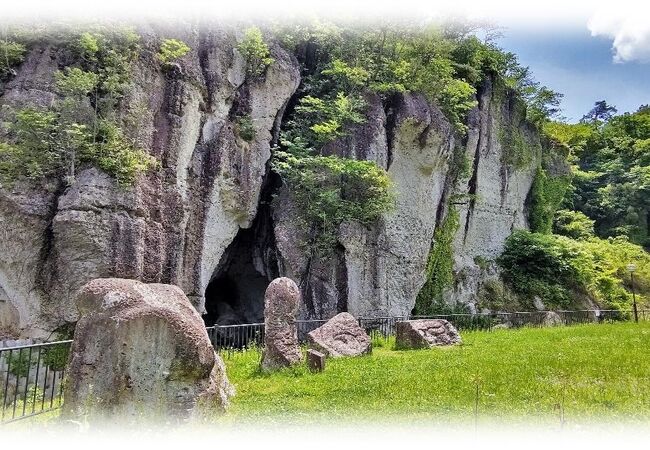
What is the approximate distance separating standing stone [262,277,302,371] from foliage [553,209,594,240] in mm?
Result: 29900

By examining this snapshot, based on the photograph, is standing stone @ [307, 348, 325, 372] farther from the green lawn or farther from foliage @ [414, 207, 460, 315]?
foliage @ [414, 207, 460, 315]

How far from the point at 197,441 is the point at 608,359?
795 centimetres

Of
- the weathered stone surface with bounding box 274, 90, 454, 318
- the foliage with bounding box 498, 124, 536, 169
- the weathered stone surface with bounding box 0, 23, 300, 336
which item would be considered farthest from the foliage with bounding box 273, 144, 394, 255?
the foliage with bounding box 498, 124, 536, 169

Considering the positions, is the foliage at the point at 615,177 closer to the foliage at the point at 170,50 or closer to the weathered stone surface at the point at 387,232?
the weathered stone surface at the point at 387,232

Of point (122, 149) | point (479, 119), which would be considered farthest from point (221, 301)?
point (479, 119)

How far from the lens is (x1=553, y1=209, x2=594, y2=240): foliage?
113ft

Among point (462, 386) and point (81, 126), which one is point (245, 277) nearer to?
point (81, 126)

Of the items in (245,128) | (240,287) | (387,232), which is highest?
(245,128)

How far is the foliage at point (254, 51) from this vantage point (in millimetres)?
17891

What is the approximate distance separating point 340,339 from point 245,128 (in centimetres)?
918

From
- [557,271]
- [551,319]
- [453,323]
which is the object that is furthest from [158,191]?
[557,271]

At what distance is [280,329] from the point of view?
34.0 feet

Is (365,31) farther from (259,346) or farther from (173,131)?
(259,346)

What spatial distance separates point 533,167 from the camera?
30.4 meters
